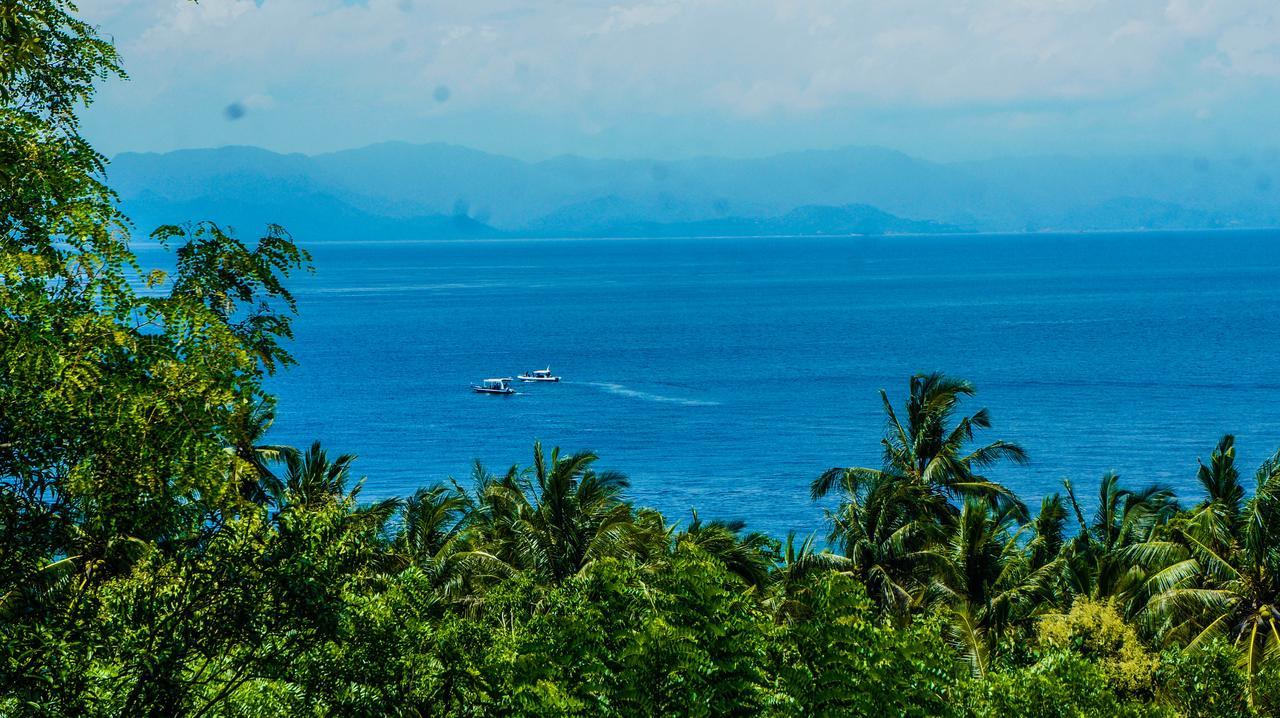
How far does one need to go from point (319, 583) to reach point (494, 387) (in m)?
106

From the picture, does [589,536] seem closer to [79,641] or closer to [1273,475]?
[1273,475]

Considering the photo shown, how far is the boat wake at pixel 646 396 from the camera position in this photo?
354ft

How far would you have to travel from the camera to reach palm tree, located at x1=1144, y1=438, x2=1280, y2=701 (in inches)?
1043

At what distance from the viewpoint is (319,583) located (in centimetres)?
944

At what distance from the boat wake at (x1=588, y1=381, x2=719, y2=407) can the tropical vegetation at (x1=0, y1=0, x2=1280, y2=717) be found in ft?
246

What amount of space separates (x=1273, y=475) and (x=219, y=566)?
88.4ft

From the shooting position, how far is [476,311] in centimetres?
19988

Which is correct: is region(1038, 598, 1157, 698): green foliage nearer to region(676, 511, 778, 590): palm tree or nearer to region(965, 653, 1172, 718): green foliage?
region(965, 653, 1172, 718): green foliage

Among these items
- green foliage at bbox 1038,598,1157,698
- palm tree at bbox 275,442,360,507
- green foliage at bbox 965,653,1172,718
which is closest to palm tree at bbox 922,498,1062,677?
green foliage at bbox 1038,598,1157,698

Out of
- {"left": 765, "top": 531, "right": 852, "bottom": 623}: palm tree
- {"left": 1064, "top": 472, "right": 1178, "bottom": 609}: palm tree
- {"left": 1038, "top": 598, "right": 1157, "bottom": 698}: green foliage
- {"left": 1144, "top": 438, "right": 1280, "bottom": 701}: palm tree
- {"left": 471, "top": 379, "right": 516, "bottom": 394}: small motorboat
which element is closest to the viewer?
{"left": 1038, "top": 598, "right": 1157, "bottom": 698}: green foliage

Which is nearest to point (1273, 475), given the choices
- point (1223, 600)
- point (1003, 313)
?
point (1223, 600)

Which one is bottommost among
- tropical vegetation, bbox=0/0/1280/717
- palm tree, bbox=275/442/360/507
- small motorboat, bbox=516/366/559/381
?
tropical vegetation, bbox=0/0/1280/717

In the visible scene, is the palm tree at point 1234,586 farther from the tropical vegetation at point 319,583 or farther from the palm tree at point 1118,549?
the palm tree at point 1118,549

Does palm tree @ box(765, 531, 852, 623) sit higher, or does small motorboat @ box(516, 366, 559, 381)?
small motorboat @ box(516, 366, 559, 381)
